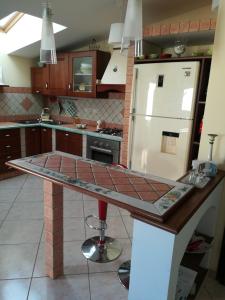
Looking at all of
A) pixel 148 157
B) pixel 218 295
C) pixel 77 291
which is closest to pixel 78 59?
pixel 148 157

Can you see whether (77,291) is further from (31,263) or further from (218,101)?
(218,101)

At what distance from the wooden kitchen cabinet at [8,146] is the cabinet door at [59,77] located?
0.99 m

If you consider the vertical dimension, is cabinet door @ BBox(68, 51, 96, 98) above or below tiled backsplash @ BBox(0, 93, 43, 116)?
above

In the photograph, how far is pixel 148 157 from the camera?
2902 mm

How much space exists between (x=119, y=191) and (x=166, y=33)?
207 cm

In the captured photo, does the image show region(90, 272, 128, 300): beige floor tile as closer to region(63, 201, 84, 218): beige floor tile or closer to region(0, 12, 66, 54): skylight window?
region(63, 201, 84, 218): beige floor tile

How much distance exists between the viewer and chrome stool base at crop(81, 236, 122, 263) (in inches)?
84.3

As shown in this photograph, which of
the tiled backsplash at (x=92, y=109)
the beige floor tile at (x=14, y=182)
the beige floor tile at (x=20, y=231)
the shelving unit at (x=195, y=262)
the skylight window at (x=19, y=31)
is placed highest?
the skylight window at (x=19, y=31)

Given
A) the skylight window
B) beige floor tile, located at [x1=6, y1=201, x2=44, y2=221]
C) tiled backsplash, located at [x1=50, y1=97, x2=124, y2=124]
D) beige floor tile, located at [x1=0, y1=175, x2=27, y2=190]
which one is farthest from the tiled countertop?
the skylight window

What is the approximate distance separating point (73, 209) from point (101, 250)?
0.92 metres

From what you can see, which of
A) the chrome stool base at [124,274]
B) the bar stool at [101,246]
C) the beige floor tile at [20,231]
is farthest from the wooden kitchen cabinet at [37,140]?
the chrome stool base at [124,274]

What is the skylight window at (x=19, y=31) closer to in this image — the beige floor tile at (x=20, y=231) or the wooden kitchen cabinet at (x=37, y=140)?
the wooden kitchen cabinet at (x=37, y=140)

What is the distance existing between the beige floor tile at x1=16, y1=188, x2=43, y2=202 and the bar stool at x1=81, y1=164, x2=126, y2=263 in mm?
1269

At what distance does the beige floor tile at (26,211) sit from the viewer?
9.17 ft
